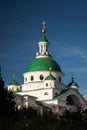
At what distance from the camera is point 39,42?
68125 millimetres

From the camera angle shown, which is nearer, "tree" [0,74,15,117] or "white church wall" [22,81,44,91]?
"tree" [0,74,15,117]

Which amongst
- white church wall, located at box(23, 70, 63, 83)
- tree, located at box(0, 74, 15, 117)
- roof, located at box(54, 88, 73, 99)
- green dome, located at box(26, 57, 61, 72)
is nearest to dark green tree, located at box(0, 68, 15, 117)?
tree, located at box(0, 74, 15, 117)

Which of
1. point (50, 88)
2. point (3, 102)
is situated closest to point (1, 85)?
point (3, 102)

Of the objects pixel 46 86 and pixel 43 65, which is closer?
pixel 46 86

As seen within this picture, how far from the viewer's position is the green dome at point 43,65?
6494 cm

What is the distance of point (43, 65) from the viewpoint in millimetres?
65250

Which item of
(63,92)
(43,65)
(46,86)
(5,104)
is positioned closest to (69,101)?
(63,92)

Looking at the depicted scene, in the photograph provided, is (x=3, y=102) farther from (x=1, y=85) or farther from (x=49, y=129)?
(x=49, y=129)

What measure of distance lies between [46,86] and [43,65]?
3123mm

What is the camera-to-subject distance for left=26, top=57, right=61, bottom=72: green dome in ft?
213

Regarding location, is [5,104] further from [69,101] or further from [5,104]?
[69,101]

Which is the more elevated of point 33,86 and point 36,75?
point 36,75

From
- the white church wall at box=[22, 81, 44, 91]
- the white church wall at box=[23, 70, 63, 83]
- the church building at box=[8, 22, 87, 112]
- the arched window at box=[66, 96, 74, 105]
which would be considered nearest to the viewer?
the church building at box=[8, 22, 87, 112]

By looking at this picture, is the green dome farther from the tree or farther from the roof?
the tree
